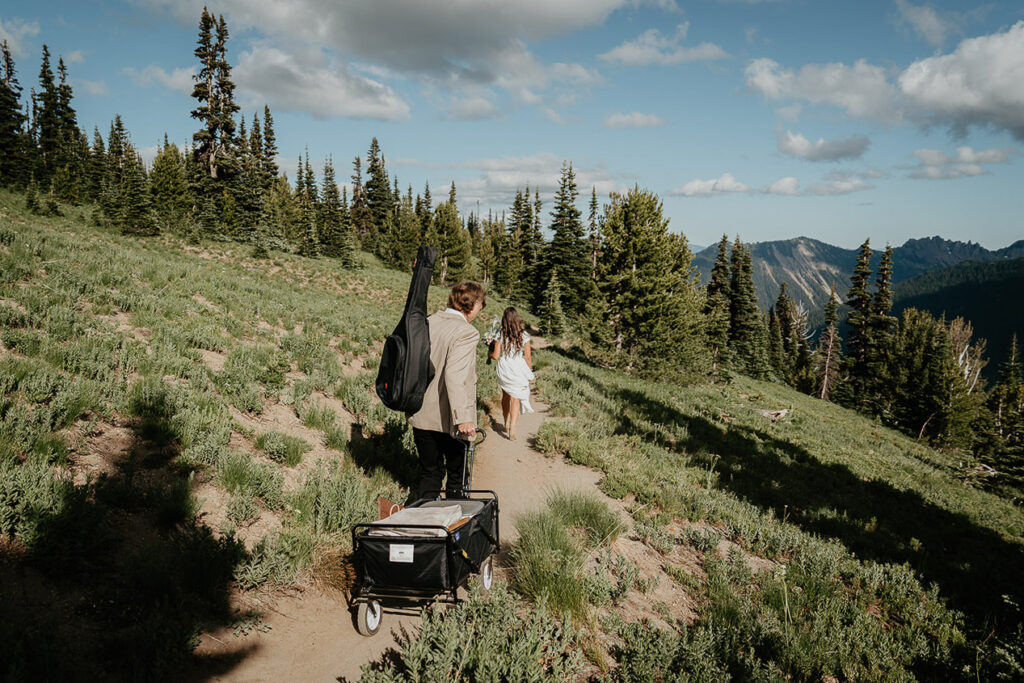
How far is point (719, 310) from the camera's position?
145ft

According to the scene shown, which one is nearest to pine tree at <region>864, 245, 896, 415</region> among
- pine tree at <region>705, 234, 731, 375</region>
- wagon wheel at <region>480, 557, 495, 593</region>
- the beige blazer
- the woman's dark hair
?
pine tree at <region>705, 234, 731, 375</region>

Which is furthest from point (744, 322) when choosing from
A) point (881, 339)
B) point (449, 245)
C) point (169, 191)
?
point (169, 191)

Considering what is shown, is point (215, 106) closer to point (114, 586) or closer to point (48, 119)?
point (48, 119)

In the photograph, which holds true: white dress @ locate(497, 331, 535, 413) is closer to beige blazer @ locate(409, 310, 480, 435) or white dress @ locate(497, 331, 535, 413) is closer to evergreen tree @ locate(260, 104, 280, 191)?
beige blazer @ locate(409, 310, 480, 435)

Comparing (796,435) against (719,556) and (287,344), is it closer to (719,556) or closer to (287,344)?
(719,556)

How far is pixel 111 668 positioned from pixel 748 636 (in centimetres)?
506

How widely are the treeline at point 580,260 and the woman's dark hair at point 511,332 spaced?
47.8 ft

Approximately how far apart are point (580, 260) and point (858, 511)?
37.9 m

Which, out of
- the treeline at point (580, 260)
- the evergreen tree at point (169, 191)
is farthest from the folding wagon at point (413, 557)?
the evergreen tree at point (169, 191)

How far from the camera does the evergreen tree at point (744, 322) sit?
55906mm

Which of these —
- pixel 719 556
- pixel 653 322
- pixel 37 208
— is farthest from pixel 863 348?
pixel 37 208

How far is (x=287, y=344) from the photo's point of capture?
10852 mm

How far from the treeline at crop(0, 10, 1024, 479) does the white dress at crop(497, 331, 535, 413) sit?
14.5m

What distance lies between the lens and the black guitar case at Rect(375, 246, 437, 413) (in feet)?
13.8
